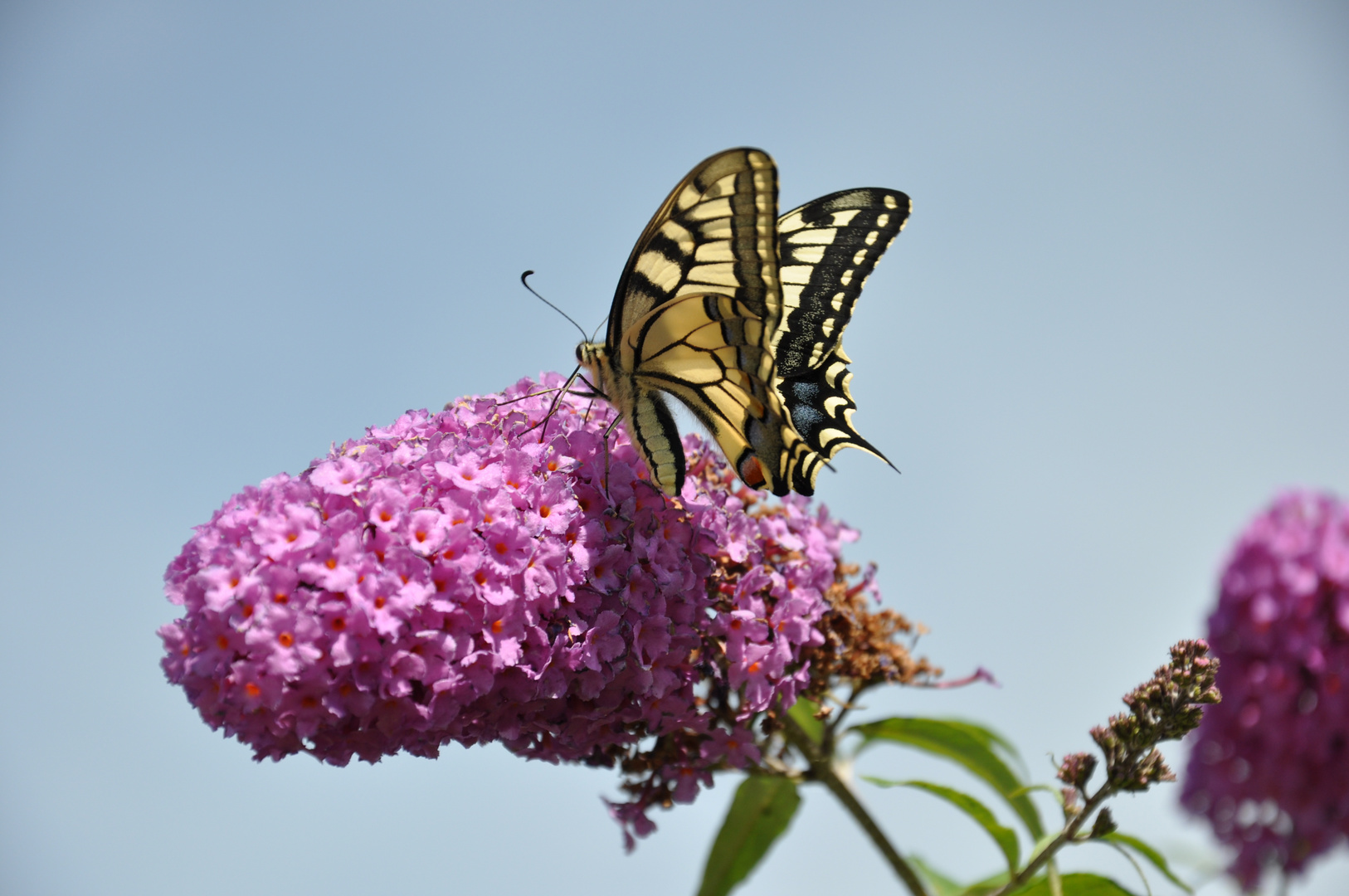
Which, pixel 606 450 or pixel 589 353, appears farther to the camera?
pixel 589 353

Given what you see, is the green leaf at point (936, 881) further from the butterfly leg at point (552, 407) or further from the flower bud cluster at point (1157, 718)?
the butterfly leg at point (552, 407)

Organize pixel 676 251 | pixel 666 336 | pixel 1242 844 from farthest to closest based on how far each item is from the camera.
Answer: pixel 666 336 < pixel 676 251 < pixel 1242 844

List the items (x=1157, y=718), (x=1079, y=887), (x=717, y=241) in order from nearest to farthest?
(x=1157, y=718) → (x=717, y=241) → (x=1079, y=887)

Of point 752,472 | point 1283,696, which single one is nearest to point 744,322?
point 752,472

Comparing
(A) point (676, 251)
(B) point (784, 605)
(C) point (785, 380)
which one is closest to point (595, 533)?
(B) point (784, 605)

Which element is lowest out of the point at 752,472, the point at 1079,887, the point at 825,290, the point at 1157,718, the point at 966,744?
the point at 1079,887

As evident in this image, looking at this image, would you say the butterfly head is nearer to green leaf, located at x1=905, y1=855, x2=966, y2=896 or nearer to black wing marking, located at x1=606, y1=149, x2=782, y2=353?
black wing marking, located at x1=606, y1=149, x2=782, y2=353

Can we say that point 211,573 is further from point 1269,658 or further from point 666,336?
point 1269,658

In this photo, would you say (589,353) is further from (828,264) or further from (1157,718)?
(1157,718)
